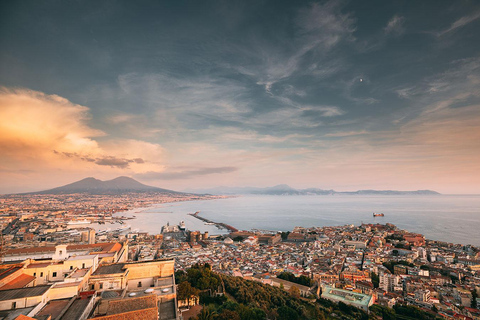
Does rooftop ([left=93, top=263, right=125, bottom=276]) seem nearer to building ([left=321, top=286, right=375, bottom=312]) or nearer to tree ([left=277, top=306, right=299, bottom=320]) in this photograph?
tree ([left=277, top=306, right=299, bottom=320])

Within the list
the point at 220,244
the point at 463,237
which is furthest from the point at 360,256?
the point at 463,237

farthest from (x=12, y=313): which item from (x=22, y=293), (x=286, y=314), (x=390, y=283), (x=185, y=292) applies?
(x=390, y=283)

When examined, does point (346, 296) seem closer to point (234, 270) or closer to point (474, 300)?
point (474, 300)

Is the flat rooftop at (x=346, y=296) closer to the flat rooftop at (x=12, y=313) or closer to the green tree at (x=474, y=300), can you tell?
the green tree at (x=474, y=300)

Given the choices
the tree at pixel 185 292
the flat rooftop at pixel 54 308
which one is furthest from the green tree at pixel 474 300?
the flat rooftop at pixel 54 308

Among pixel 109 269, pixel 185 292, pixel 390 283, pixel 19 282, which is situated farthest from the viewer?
pixel 390 283
